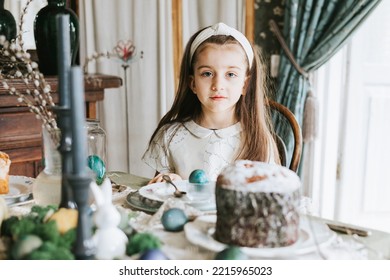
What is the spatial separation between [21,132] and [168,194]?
112 centimetres

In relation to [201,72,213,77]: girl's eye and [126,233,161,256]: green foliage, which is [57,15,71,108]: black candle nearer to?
[126,233,161,256]: green foliage

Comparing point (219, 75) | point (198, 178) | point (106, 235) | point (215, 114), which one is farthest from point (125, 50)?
point (106, 235)

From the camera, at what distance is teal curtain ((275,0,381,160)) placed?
2.54 m

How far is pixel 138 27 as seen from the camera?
295 centimetres

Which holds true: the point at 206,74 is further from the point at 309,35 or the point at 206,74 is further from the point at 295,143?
the point at 309,35

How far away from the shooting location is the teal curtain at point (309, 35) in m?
2.54

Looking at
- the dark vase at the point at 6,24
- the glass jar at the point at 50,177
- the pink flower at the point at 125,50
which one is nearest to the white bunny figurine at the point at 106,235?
the glass jar at the point at 50,177

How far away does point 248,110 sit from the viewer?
5.84 feet

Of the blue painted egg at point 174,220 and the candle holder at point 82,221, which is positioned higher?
the candle holder at point 82,221

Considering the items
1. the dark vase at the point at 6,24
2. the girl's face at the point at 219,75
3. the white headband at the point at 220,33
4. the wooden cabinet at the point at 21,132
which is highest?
the dark vase at the point at 6,24

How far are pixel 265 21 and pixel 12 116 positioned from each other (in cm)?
149

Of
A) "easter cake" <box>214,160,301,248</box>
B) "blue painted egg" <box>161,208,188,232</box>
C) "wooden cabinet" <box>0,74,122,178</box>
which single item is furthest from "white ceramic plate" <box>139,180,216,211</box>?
"wooden cabinet" <box>0,74,122,178</box>

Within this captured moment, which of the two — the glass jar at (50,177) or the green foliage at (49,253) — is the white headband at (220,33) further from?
the green foliage at (49,253)

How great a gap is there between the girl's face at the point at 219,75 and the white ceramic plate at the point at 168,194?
1.45ft
